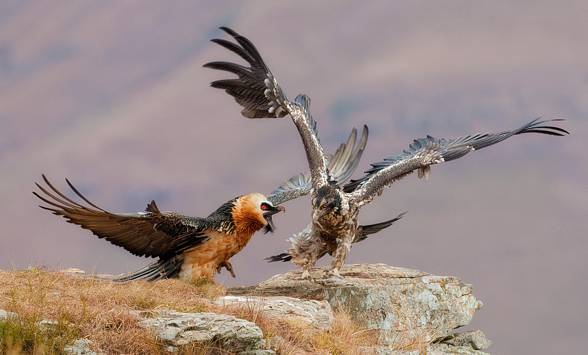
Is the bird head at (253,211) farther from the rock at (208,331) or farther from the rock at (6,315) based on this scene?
the rock at (6,315)

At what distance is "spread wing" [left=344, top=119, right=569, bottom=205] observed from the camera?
15.0 meters

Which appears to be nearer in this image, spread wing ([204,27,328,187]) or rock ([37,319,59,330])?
rock ([37,319,59,330])

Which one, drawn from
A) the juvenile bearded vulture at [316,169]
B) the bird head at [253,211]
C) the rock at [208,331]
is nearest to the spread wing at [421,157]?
the juvenile bearded vulture at [316,169]

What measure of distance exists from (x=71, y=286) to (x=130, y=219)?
4.57ft

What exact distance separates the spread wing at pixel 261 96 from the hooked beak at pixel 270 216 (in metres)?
1.20

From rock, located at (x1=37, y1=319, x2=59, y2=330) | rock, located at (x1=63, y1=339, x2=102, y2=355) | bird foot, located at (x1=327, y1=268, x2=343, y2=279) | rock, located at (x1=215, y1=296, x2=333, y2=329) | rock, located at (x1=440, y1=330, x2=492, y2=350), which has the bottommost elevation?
rock, located at (x1=63, y1=339, x2=102, y2=355)

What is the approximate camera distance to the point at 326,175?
14.5m

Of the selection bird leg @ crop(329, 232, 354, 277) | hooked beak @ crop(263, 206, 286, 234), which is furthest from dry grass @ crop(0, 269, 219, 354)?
bird leg @ crop(329, 232, 354, 277)

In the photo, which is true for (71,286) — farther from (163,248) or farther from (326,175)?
(326,175)

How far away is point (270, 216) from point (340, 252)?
1569mm

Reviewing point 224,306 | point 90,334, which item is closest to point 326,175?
point 224,306

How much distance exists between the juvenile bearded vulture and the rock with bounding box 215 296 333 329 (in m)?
1.83

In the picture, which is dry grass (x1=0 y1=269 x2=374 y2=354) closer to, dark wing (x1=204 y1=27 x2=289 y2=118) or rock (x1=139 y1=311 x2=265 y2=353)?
rock (x1=139 y1=311 x2=265 y2=353)

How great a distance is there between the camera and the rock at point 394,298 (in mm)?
13617
